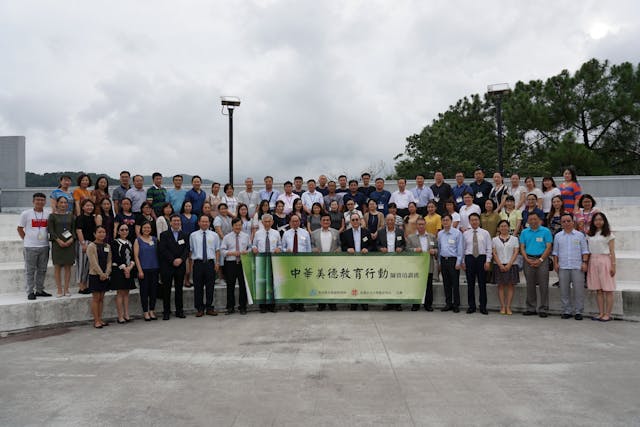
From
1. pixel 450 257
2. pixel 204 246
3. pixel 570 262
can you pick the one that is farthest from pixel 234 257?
pixel 570 262

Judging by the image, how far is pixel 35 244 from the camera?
8508 millimetres

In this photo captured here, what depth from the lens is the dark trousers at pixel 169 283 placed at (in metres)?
8.84

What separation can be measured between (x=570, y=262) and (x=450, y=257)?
2.05 metres

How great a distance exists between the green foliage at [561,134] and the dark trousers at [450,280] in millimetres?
15960

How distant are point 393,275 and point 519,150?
2107 centimetres

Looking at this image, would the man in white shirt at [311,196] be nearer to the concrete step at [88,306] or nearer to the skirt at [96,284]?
the concrete step at [88,306]

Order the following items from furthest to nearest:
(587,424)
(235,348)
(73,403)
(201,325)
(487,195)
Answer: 1. (487,195)
2. (201,325)
3. (235,348)
4. (73,403)
5. (587,424)

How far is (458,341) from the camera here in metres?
6.91

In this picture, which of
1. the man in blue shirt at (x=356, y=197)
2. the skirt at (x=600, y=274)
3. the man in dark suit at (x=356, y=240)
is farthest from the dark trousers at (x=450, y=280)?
the skirt at (x=600, y=274)

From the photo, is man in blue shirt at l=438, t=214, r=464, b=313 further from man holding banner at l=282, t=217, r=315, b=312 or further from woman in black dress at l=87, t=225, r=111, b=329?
woman in black dress at l=87, t=225, r=111, b=329

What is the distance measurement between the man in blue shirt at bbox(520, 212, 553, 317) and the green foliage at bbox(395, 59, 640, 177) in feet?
52.3

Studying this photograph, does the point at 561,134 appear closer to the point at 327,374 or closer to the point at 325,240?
the point at 325,240

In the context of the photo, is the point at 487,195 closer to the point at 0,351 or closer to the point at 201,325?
the point at 201,325

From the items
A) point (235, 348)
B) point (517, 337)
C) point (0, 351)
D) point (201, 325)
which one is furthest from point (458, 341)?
point (0, 351)
